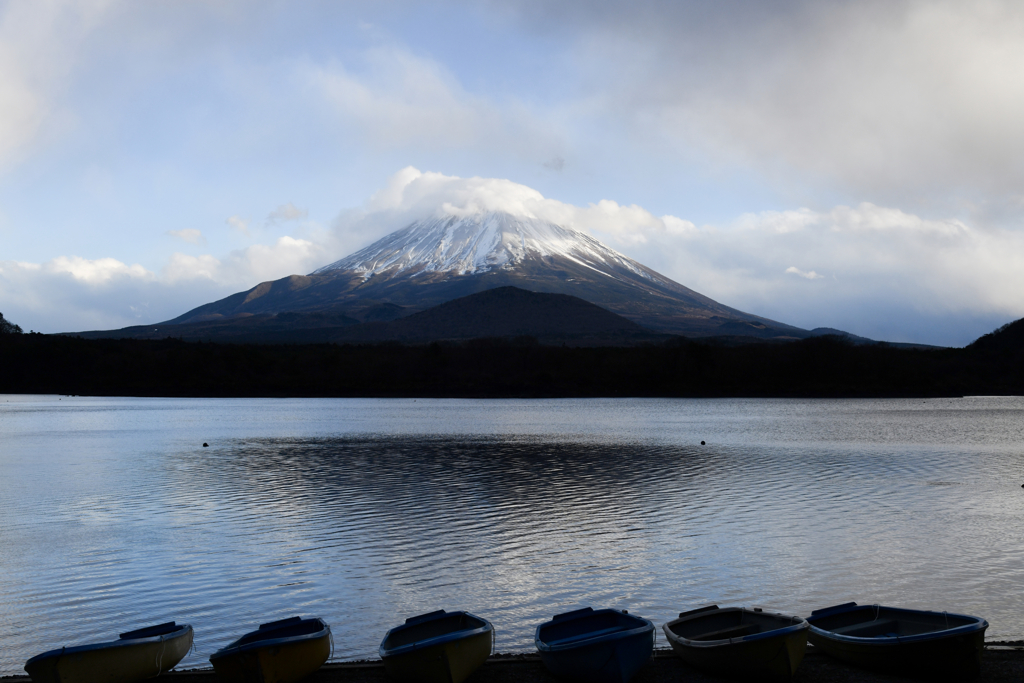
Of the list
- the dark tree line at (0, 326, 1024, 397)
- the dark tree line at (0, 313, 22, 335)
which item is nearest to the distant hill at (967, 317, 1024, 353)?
the dark tree line at (0, 326, 1024, 397)

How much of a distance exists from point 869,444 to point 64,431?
4893 centimetres

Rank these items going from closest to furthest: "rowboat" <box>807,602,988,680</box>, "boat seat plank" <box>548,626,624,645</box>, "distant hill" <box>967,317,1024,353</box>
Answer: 1. "rowboat" <box>807,602,988,680</box>
2. "boat seat plank" <box>548,626,624,645</box>
3. "distant hill" <box>967,317,1024,353</box>

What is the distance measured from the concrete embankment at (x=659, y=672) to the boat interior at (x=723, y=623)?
428 mm

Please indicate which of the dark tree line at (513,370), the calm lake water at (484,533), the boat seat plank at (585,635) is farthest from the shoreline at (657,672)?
the dark tree line at (513,370)

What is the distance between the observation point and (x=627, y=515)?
69.4 ft

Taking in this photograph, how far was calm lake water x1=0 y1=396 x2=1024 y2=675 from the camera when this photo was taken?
13.2 m

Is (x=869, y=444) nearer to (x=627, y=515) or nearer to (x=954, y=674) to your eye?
(x=627, y=515)

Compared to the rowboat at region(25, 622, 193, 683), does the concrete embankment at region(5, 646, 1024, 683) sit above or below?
below

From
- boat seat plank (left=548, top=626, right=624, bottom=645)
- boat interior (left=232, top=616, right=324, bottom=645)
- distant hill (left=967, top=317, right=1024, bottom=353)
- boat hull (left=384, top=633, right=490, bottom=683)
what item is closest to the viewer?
boat hull (left=384, top=633, right=490, bottom=683)

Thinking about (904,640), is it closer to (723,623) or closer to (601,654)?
(723,623)

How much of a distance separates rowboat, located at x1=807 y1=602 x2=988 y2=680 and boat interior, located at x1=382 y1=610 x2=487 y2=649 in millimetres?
4245

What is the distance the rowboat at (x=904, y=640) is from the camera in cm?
856

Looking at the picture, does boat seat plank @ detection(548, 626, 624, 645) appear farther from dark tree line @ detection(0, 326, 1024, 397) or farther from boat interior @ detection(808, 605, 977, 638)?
dark tree line @ detection(0, 326, 1024, 397)

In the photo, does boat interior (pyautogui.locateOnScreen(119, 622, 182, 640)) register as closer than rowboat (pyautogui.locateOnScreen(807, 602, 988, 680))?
No
